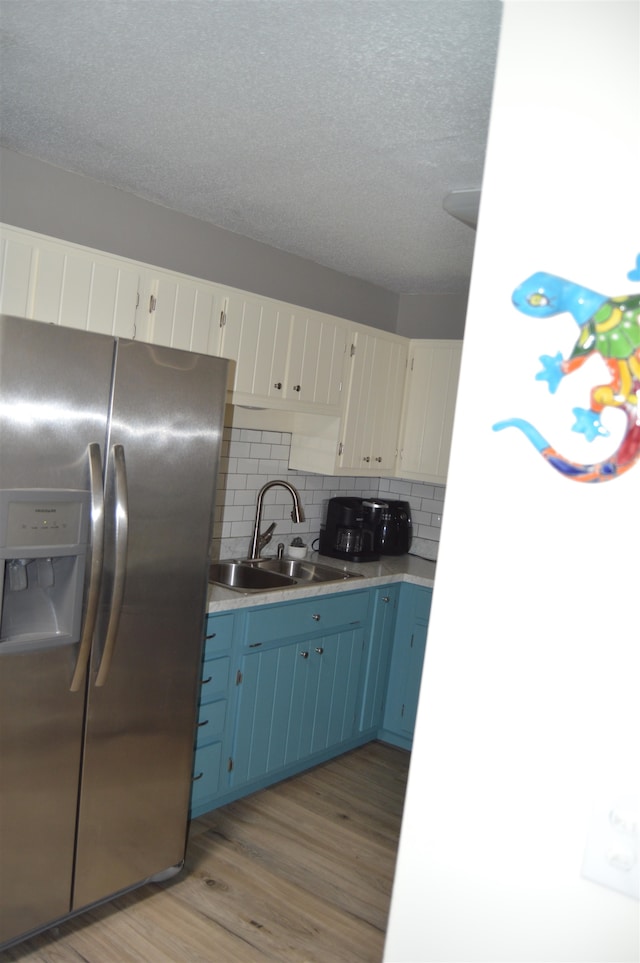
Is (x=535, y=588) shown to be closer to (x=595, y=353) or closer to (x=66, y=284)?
(x=595, y=353)

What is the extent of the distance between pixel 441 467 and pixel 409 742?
1478mm

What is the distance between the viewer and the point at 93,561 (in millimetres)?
2367

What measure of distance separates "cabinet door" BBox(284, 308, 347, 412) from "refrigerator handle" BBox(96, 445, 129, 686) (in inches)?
56.2

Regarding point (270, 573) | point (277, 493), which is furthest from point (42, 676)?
point (277, 493)

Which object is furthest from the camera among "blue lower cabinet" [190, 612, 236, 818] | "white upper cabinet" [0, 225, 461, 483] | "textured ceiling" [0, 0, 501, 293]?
"blue lower cabinet" [190, 612, 236, 818]

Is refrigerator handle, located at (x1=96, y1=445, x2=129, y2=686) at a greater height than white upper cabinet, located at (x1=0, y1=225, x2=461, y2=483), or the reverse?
Result: white upper cabinet, located at (x1=0, y1=225, x2=461, y2=483)

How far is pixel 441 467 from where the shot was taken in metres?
4.32

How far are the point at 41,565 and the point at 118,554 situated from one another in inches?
8.8

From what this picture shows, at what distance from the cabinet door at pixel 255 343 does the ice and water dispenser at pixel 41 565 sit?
4.10ft

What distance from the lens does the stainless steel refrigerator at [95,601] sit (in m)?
2.25

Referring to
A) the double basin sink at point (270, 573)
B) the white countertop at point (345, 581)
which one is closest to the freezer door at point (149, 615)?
the white countertop at point (345, 581)

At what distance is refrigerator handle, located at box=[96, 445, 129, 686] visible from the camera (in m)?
2.41

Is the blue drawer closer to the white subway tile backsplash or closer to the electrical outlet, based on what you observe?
the white subway tile backsplash

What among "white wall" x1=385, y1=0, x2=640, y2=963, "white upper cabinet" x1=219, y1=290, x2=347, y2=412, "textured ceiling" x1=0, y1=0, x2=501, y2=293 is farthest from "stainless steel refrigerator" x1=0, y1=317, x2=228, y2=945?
"white wall" x1=385, y1=0, x2=640, y2=963
